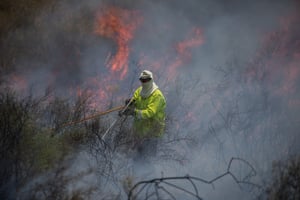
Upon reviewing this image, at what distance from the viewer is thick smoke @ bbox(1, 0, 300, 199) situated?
7465 mm

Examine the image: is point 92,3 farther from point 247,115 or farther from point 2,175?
point 2,175

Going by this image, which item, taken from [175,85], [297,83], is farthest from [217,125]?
[297,83]

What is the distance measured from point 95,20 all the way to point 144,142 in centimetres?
532

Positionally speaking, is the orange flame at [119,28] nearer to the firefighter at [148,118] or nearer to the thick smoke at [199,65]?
the thick smoke at [199,65]

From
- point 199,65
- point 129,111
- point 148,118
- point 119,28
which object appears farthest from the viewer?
point 119,28

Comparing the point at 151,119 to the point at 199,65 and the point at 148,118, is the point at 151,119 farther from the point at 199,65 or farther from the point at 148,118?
the point at 199,65

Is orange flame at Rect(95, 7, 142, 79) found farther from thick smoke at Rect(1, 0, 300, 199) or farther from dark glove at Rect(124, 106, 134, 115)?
dark glove at Rect(124, 106, 134, 115)

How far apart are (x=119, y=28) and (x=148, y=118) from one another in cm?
496

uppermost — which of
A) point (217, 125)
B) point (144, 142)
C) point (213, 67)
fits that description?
point (213, 67)

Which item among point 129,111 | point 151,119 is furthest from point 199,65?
point 151,119

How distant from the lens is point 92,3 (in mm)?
10523

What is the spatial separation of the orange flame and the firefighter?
13.0 feet

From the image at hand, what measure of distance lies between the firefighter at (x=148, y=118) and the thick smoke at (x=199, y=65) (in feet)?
2.38

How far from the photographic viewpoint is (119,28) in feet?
34.4
